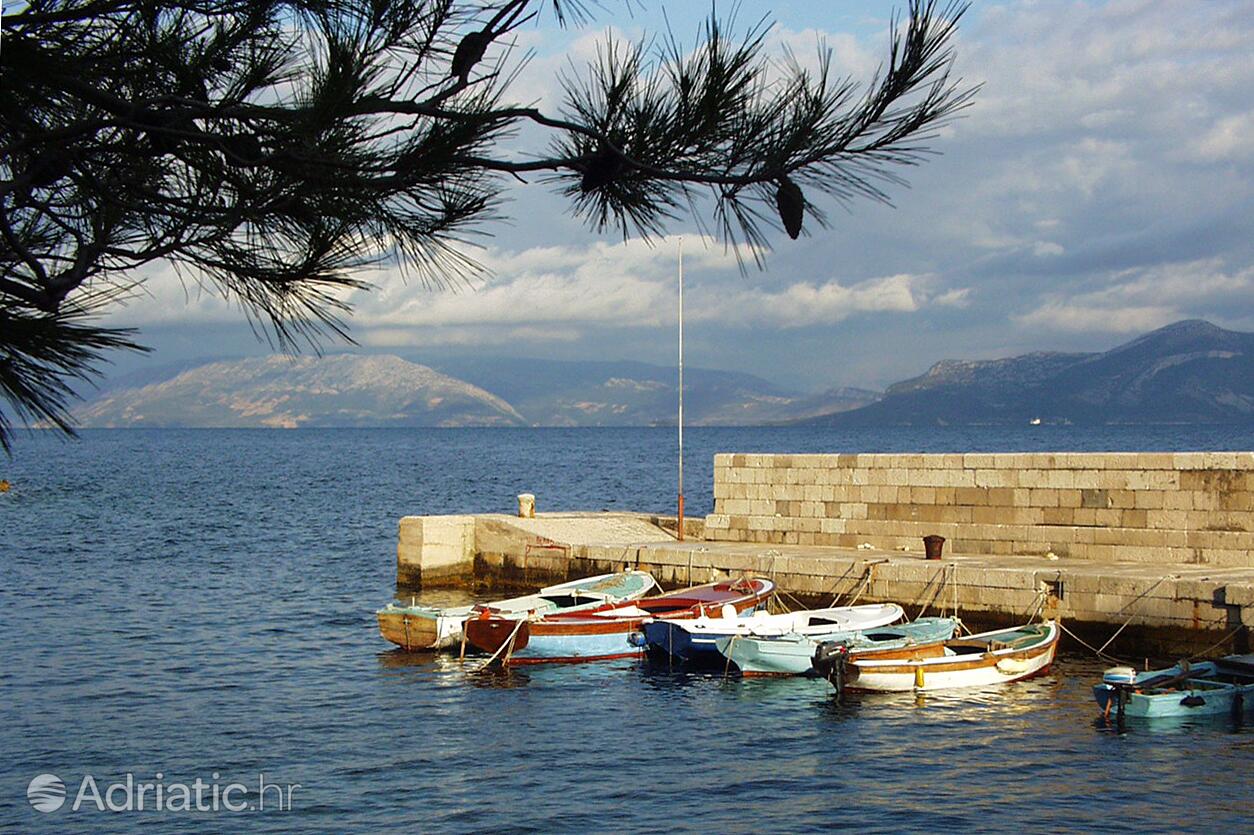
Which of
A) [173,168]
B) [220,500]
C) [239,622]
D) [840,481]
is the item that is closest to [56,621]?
[239,622]

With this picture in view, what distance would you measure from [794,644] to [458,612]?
497 centimetres

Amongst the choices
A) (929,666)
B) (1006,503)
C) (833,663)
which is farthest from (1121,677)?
(1006,503)

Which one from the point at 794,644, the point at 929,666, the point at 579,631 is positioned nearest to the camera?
the point at 929,666

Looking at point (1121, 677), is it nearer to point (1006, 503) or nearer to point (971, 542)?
point (1006, 503)

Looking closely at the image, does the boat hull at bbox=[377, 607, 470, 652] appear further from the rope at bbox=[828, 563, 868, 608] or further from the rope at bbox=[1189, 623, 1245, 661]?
the rope at bbox=[1189, 623, 1245, 661]

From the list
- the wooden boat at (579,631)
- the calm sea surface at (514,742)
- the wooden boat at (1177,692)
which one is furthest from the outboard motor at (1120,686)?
the wooden boat at (579,631)

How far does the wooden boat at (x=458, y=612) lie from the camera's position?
1827cm

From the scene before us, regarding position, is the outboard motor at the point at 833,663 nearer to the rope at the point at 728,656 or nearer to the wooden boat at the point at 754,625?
the wooden boat at the point at 754,625

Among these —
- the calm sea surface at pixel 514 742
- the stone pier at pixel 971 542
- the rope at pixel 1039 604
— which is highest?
the stone pier at pixel 971 542

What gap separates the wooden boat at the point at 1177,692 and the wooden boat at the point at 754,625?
373 centimetres

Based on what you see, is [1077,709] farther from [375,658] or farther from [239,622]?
[239,622]

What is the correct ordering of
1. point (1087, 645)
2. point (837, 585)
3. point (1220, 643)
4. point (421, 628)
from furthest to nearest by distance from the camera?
point (837, 585)
point (421, 628)
point (1087, 645)
point (1220, 643)

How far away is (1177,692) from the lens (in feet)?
44.3

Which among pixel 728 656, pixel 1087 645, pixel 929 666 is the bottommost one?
pixel 728 656
